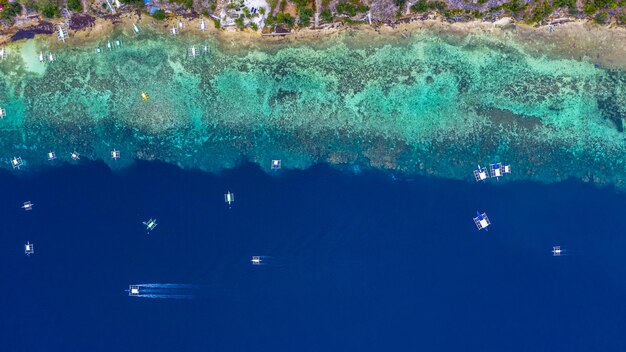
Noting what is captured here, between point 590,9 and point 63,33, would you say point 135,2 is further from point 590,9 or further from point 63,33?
point 590,9

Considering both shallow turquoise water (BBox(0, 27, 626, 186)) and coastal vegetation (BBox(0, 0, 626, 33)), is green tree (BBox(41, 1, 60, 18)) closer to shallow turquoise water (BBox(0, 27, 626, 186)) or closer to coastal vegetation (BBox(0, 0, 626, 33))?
coastal vegetation (BBox(0, 0, 626, 33))

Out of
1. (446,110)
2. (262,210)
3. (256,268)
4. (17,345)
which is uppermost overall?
(446,110)

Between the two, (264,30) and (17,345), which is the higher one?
(264,30)

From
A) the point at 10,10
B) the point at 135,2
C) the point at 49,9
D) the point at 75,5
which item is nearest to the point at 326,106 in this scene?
the point at 135,2

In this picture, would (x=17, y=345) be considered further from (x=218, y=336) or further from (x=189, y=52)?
(x=189, y=52)

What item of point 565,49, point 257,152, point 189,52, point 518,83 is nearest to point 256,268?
point 257,152

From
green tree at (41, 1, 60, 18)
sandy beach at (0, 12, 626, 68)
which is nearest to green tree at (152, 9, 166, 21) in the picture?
sandy beach at (0, 12, 626, 68)
